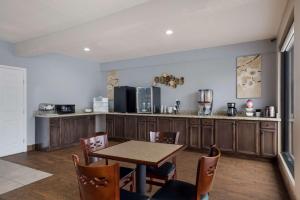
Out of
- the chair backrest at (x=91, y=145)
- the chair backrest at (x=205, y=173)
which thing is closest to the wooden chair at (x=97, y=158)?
the chair backrest at (x=91, y=145)

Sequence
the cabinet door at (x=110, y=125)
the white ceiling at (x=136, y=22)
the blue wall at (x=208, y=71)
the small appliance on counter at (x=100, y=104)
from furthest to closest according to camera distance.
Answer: the small appliance on counter at (x=100, y=104) < the cabinet door at (x=110, y=125) < the blue wall at (x=208, y=71) < the white ceiling at (x=136, y=22)

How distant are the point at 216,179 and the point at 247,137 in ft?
5.08

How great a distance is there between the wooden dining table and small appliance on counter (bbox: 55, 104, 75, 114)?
3714mm

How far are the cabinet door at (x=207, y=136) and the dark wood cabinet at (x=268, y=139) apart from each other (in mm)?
1028

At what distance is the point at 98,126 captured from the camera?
6.83 meters

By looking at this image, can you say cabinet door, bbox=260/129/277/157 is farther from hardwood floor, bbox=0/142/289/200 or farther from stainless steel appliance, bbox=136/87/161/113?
stainless steel appliance, bbox=136/87/161/113

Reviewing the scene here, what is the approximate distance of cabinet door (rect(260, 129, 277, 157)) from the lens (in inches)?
159

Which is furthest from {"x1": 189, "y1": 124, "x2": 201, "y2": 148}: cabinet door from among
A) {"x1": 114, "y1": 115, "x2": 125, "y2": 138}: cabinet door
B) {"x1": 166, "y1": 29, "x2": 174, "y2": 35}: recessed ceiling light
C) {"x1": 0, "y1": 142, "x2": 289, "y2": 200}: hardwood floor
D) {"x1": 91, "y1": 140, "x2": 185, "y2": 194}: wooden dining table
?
{"x1": 91, "y1": 140, "x2": 185, "y2": 194}: wooden dining table

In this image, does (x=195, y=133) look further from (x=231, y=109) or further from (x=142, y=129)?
(x=142, y=129)

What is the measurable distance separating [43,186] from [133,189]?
1.53m

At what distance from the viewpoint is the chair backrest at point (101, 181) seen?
1442 mm

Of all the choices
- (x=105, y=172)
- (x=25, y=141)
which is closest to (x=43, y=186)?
(x=105, y=172)

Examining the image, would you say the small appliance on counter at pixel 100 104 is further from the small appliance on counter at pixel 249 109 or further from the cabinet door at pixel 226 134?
the small appliance on counter at pixel 249 109

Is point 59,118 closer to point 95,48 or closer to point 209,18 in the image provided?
point 95,48
